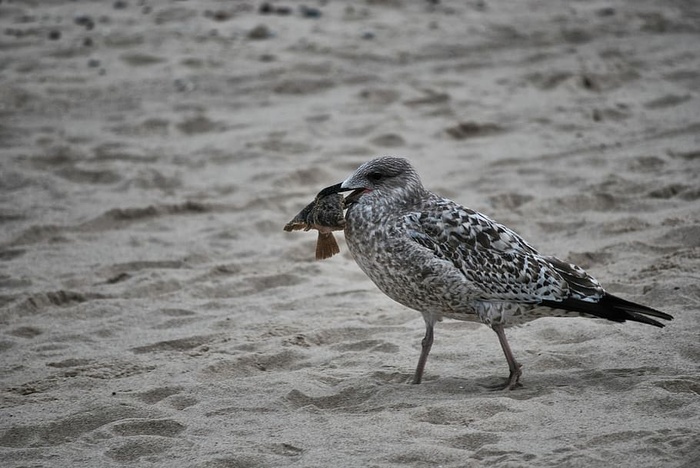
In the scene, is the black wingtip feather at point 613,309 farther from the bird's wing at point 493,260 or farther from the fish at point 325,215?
the fish at point 325,215

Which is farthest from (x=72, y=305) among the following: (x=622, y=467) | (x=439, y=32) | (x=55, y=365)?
(x=439, y=32)

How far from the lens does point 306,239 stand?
764cm

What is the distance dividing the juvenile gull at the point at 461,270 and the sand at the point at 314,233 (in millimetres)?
338

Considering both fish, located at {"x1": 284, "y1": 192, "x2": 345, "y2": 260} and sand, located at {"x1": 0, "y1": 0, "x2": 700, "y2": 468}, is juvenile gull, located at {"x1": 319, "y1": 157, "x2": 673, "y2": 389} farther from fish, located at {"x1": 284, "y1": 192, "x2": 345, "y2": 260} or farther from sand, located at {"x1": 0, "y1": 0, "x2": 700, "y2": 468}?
sand, located at {"x1": 0, "y1": 0, "x2": 700, "y2": 468}

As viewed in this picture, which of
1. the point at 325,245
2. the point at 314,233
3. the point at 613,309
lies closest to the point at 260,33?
the point at 314,233

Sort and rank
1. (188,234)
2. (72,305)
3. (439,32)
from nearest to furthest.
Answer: (72,305) → (188,234) → (439,32)

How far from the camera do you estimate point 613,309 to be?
4922mm

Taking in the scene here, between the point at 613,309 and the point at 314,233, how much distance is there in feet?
11.1

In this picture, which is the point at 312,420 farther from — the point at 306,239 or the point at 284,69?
the point at 284,69

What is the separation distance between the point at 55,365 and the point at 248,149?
159 inches

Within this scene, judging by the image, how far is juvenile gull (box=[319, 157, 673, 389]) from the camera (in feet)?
16.3

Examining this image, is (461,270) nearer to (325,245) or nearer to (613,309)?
(613,309)

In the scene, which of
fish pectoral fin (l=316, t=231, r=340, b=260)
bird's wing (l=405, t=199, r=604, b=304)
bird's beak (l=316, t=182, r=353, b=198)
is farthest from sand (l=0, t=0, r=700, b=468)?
bird's beak (l=316, t=182, r=353, b=198)

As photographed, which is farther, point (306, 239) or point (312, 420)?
point (306, 239)
